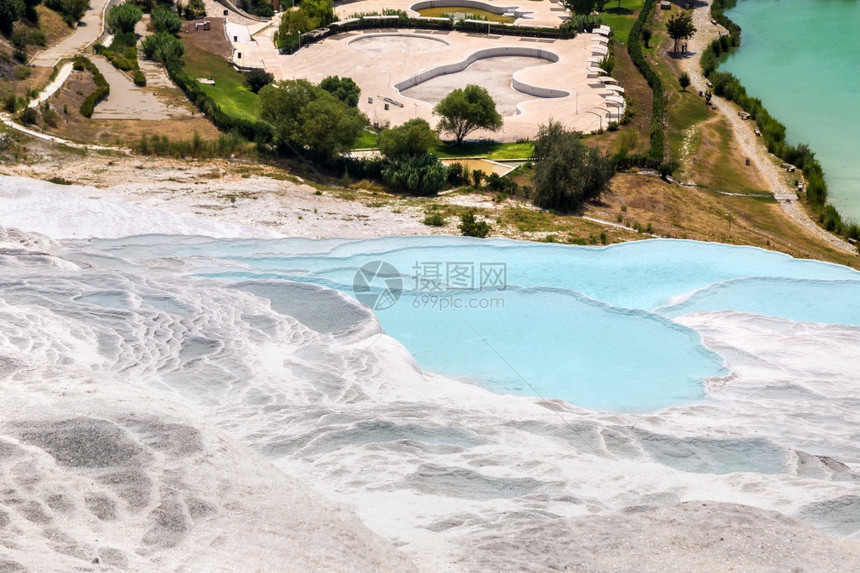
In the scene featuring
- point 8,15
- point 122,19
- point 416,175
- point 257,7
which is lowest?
point 416,175

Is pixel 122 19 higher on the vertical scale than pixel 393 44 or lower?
lower

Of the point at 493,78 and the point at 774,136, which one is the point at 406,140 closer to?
the point at 493,78

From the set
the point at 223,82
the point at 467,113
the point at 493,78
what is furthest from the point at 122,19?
the point at 467,113

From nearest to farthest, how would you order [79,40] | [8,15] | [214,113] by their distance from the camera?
[214,113]
[8,15]
[79,40]

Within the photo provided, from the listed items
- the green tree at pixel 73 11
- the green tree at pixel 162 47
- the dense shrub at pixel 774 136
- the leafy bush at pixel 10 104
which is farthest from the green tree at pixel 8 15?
the dense shrub at pixel 774 136

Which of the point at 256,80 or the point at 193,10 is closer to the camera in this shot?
the point at 256,80

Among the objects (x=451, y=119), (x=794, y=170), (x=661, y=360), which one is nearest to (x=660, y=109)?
(x=794, y=170)

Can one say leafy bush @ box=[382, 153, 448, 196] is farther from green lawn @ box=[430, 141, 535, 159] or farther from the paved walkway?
the paved walkway

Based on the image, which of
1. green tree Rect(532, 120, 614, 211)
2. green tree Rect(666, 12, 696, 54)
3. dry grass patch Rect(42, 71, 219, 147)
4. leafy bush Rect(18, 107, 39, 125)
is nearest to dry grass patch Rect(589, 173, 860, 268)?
green tree Rect(532, 120, 614, 211)
